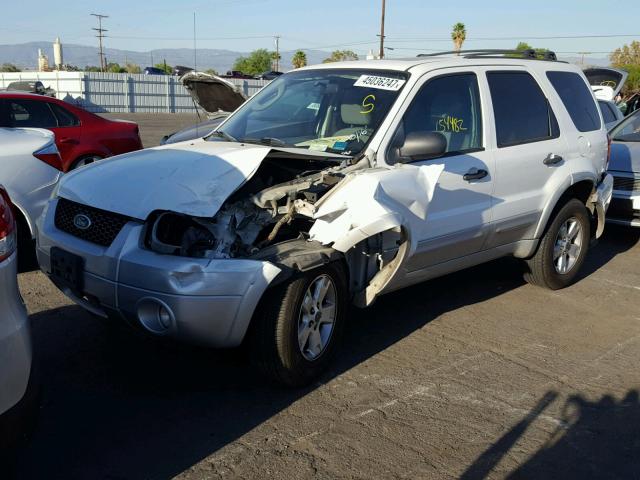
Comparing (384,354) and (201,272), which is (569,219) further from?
(201,272)

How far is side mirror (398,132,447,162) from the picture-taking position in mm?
4309

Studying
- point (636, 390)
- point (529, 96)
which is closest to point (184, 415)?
point (636, 390)

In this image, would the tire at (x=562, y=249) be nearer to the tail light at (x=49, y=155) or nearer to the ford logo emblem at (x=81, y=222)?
the ford logo emblem at (x=81, y=222)

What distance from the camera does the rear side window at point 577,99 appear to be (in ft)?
19.3

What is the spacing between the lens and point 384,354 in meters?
4.54

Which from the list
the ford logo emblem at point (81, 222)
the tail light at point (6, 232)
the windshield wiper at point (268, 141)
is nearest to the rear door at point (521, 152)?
the windshield wiper at point (268, 141)

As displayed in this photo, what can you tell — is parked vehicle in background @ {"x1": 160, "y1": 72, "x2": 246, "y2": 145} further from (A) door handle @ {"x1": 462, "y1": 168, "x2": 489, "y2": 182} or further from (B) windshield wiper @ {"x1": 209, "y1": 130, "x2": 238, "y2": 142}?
(A) door handle @ {"x1": 462, "y1": 168, "x2": 489, "y2": 182}

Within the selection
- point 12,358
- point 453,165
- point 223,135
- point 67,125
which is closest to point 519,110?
point 453,165

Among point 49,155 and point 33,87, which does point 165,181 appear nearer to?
point 49,155

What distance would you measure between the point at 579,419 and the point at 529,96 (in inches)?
110

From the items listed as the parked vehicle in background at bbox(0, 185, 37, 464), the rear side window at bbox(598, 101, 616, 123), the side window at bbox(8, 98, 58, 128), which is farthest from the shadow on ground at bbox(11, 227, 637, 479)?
the rear side window at bbox(598, 101, 616, 123)

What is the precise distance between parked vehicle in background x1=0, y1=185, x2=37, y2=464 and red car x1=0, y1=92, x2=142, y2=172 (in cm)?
620

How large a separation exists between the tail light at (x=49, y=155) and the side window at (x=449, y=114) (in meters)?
3.10

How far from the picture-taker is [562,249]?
19.6 ft
